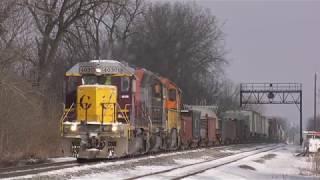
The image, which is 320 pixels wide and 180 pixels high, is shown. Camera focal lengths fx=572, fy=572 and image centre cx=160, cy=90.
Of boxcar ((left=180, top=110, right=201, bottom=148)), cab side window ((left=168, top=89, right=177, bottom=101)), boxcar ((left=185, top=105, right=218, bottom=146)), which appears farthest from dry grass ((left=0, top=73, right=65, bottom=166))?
boxcar ((left=185, top=105, right=218, bottom=146))

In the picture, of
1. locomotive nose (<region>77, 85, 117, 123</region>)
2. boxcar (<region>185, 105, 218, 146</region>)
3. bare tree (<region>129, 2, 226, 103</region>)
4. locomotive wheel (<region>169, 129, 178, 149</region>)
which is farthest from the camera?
bare tree (<region>129, 2, 226, 103</region>)

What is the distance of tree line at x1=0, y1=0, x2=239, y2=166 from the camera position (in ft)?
80.8

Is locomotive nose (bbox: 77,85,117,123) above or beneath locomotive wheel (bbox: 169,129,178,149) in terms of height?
above

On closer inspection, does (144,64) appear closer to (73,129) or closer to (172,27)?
(172,27)

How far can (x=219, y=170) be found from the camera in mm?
19734

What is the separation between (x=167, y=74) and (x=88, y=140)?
48.2m

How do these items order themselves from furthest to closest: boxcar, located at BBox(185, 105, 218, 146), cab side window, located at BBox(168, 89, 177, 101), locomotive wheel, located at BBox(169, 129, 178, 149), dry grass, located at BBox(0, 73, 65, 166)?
1. boxcar, located at BBox(185, 105, 218, 146)
2. locomotive wheel, located at BBox(169, 129, 178, 149)
3. cab side window, located at BBox(168, 89, 177, 101)
4. dry grass, located at BBox(0, 73, 65, 166)

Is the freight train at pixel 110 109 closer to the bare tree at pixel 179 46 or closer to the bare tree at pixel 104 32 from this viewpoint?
the bare tree at pixel 104 32

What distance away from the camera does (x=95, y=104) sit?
22.0 meters

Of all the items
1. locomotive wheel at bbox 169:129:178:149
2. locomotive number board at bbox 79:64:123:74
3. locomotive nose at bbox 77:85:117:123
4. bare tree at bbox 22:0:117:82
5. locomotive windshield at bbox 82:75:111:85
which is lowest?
locomotive wheel at bbox 169:129:178:149

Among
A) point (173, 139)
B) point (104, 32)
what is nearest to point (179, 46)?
point (104, 32)

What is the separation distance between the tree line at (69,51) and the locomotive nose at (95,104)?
61.4 inches

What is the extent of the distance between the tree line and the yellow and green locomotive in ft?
4.17

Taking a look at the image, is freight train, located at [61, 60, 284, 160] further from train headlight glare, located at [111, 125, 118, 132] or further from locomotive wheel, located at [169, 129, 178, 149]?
locomotive wheel, located at [169, 129, 178, 149]
